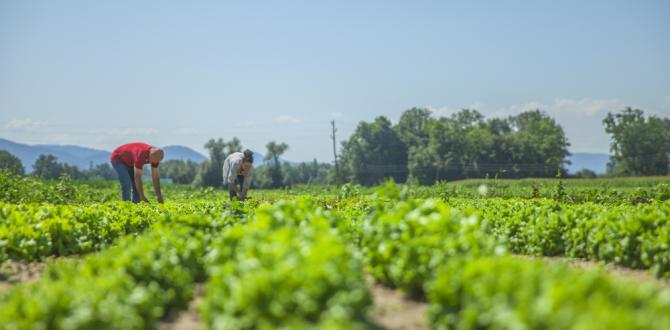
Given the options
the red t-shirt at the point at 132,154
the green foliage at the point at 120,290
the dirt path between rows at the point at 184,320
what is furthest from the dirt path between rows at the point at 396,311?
the red t-shirt at the point at 132,154

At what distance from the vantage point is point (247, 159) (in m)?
11.8

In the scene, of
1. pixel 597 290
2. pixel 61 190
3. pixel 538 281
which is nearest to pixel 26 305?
pixel 538 281

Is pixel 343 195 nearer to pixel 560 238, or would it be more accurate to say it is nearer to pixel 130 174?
pixel 130 174

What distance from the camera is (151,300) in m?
4.13

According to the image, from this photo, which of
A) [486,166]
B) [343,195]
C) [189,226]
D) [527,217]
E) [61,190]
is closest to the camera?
[189,226]

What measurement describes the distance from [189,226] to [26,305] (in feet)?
8.54

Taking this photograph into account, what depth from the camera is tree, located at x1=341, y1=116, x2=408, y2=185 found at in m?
90.9

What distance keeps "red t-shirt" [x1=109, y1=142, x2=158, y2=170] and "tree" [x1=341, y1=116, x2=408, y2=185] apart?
258 ft

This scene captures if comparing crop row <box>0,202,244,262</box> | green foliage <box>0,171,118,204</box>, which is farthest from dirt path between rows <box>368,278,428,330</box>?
green foliage <box>0,171,118,204</box>

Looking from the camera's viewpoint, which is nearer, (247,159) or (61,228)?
(61,228)

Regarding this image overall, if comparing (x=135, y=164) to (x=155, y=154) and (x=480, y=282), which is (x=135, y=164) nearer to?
(x=155, y=154)

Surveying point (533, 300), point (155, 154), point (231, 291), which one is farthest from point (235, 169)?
point (533, 300)

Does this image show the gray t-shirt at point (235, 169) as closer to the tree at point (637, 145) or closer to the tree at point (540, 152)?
the tree at point (540, 152)

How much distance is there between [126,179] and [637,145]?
93440 mm
